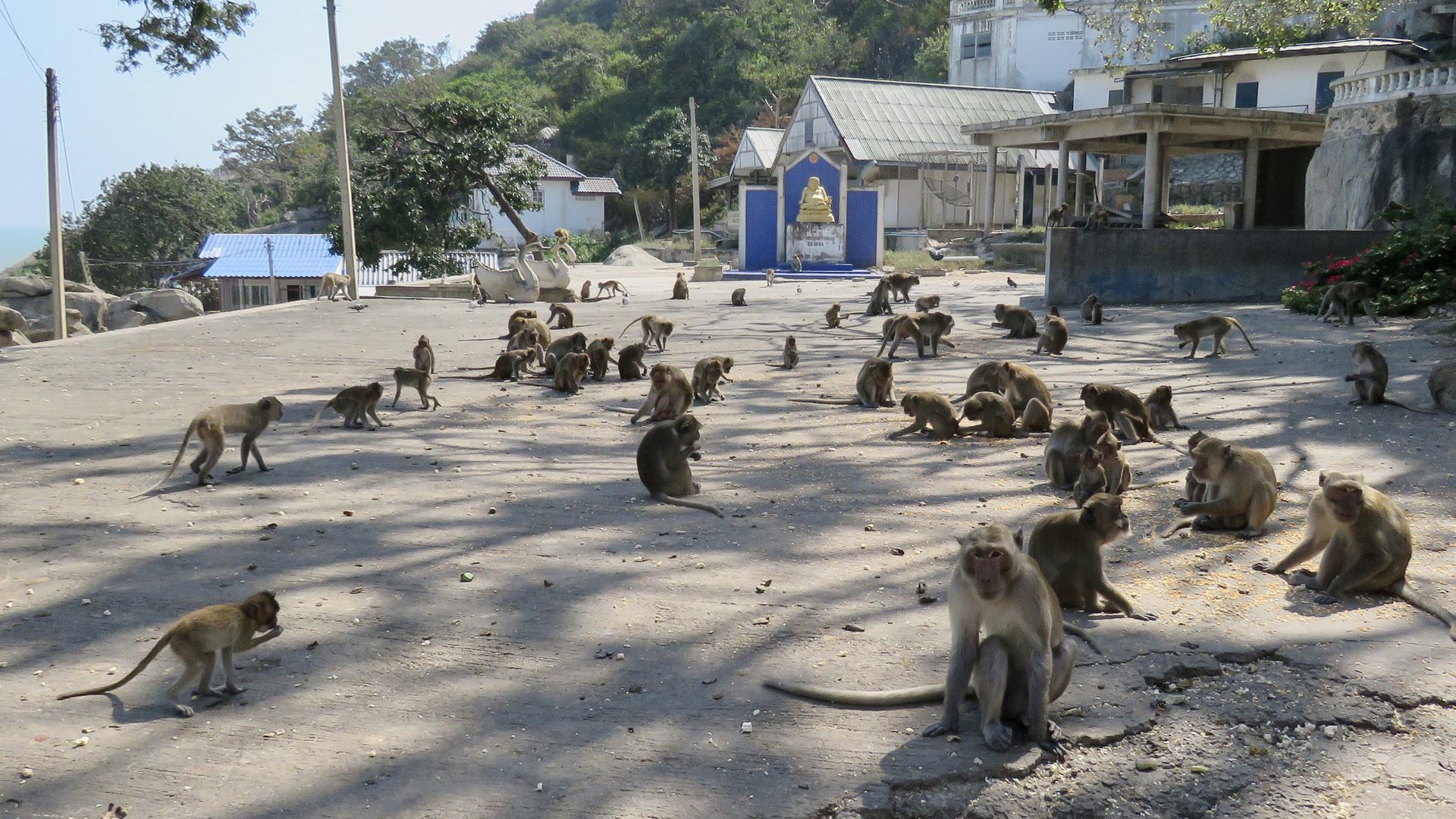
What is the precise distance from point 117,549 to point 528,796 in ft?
12.0

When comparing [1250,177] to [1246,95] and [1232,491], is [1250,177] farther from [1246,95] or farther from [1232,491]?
[1246,95]

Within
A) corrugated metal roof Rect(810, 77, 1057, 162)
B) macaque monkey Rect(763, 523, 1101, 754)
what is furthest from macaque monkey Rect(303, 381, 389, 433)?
corrugated metal roof Rect(810, 77, 1057, 162)

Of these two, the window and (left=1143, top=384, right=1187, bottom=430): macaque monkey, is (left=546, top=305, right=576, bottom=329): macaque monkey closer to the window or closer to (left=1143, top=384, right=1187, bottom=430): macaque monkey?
(left=1143, top=384, right=1187, bottom=430): macaque monkey

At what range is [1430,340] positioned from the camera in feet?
39.3

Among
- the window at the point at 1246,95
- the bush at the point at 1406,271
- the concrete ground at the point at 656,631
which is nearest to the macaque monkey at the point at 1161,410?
the concrete ground at the point at 656,631

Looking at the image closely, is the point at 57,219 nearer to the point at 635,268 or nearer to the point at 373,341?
the point at 373,341

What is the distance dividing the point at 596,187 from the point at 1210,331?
4412 centimetres

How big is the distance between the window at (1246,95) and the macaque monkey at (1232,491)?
3520 cm

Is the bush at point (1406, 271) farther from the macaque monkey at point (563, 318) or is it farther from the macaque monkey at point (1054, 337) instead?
the macaque monkey at point (563, 318)

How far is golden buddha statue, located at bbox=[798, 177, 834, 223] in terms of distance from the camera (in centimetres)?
3341

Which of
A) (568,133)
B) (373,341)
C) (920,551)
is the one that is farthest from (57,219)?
(568,133)

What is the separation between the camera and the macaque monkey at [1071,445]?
6.65 meters

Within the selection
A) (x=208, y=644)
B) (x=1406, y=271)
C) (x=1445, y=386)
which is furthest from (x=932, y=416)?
(x=1406, y=271)

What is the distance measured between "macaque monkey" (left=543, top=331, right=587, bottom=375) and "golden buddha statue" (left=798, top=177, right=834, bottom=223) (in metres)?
Answer: 22.0
